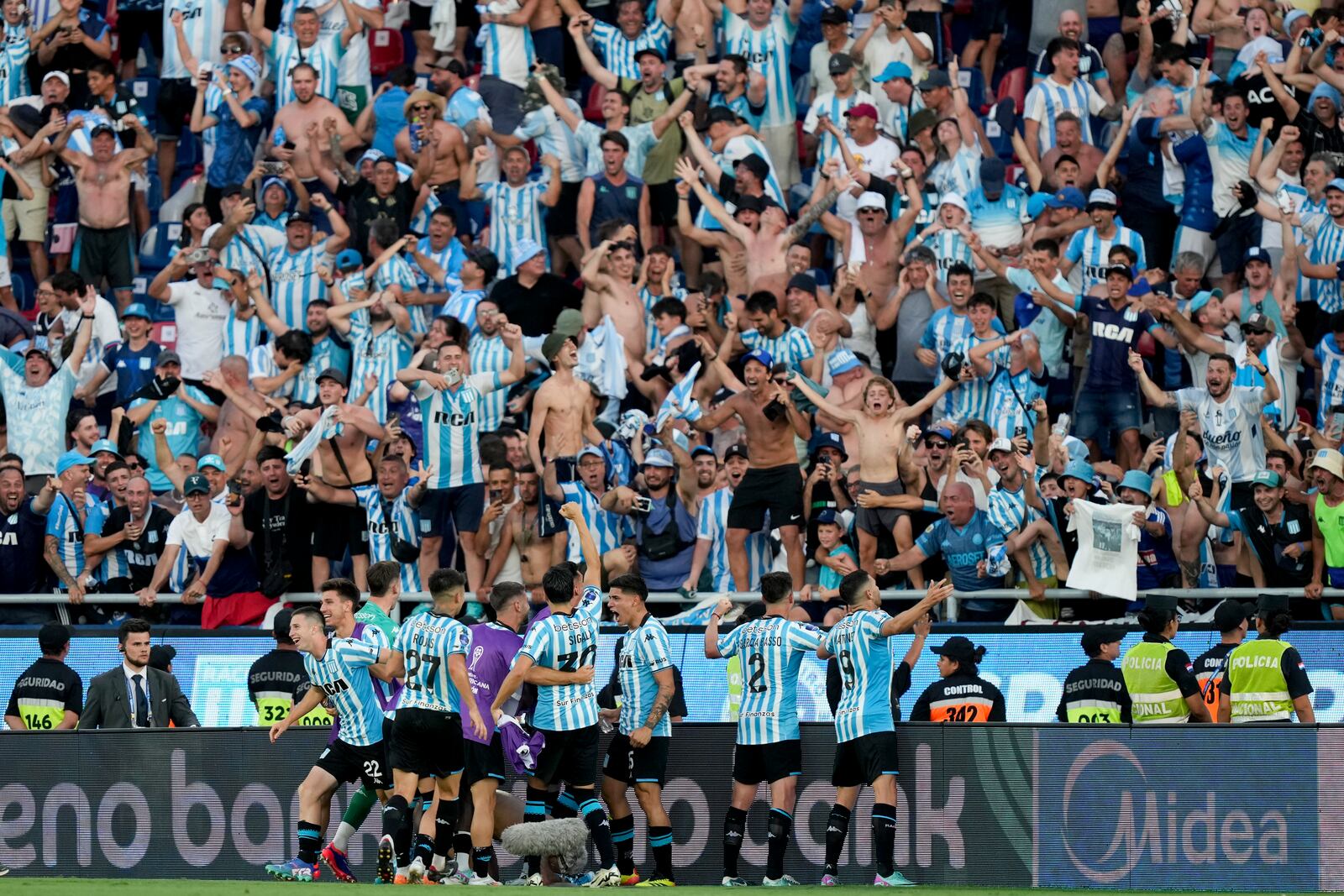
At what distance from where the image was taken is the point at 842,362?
18594 mm

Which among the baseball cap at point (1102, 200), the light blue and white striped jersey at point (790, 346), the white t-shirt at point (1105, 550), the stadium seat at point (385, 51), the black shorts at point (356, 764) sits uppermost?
the stadium seat at point (385, 51)

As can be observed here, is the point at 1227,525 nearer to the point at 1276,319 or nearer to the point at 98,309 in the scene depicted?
the point at 1276,319

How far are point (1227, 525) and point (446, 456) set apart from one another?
21.5 feet

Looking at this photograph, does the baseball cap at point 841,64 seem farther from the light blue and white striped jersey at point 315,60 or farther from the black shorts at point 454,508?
the black shorts at point 454,508

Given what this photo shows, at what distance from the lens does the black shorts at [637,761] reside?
13.9 meters

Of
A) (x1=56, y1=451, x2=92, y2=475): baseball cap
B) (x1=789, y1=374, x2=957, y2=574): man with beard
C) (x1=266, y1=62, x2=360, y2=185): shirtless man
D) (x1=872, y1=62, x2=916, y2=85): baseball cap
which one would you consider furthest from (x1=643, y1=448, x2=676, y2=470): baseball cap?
(x1=266, y1=62, x2=360, y2=185): shirtless man

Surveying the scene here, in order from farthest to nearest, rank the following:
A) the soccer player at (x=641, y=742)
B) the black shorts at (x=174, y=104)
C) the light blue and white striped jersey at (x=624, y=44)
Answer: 1. the black shorts at (x=174, y=104)
2. the light blue and white striped jersey at (x=624, y=44)
3. the soccer player at (x=641, y=742)

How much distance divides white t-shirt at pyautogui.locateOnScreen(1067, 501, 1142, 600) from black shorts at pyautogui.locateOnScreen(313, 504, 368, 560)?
606 centimetres

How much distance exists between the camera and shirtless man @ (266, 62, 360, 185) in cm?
2203

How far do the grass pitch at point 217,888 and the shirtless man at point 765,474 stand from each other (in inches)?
169

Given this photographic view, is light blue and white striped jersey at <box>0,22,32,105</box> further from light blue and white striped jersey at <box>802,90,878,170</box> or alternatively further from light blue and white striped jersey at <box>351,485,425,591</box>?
light blue and white striped jersey at <box>802,90,878,170</box>

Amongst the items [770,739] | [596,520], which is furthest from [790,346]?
[770,739]

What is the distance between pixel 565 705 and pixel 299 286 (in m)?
8.46

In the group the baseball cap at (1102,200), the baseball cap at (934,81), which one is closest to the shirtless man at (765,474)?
the baseball cap at (1102,200)
